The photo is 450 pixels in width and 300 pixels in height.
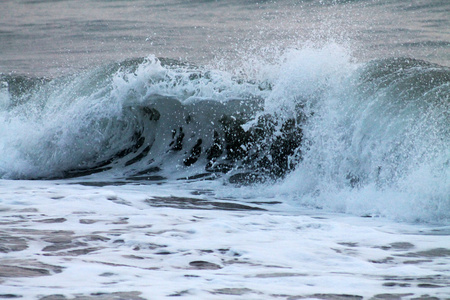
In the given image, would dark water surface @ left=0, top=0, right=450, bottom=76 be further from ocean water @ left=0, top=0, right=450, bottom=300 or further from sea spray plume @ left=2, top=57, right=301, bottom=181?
sea spray plume @ left=2, top=57, right=301, bottom=181

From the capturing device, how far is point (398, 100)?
6.98 metres

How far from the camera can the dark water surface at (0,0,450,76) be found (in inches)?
534

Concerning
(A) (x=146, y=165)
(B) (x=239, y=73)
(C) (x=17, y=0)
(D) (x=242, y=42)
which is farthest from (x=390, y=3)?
(C) (x=17, y=0)

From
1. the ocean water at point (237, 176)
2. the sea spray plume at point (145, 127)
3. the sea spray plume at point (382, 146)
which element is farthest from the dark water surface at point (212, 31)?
the sea spray plume at point (382, 146)

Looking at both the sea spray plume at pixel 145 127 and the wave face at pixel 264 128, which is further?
the sea spray plume at pixel 145 127

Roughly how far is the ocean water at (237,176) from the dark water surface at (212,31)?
0.94ft

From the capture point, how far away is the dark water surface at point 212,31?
1355cm

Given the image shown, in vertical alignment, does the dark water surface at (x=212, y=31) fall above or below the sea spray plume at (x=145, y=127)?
above

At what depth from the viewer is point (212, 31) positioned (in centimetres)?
1670

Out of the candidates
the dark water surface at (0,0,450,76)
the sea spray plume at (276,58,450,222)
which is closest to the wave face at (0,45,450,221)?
the sea spray plume at (276,58,450,222)

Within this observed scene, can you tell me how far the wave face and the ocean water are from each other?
0.9 inches

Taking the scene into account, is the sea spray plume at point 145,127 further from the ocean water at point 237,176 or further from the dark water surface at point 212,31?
the dark water surface at point 212,31

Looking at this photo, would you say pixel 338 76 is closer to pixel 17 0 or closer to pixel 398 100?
pixel 398 100

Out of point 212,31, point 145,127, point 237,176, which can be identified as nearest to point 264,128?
point 237,176
